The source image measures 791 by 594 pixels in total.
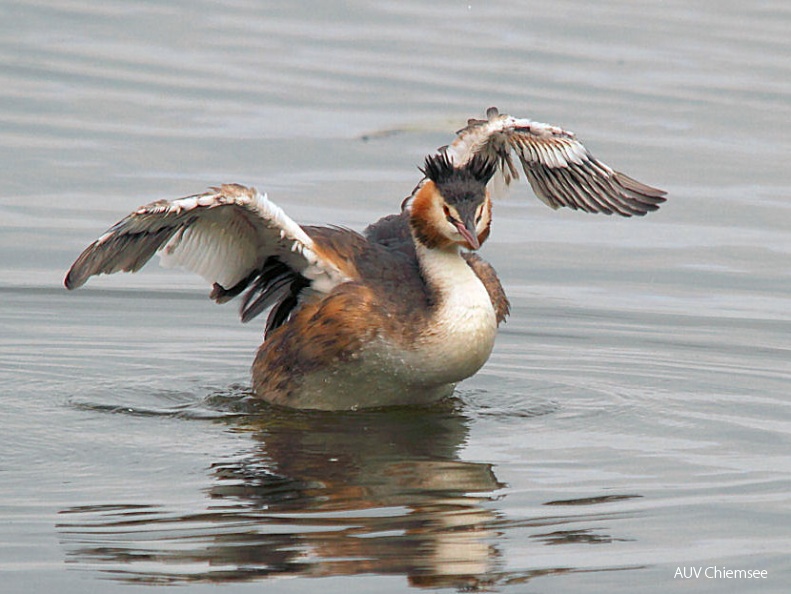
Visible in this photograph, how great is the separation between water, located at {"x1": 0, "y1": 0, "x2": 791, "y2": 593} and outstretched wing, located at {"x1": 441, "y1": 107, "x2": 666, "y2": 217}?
3.33 ft

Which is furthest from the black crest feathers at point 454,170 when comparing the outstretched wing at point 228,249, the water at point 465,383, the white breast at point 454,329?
the water at point 465,383

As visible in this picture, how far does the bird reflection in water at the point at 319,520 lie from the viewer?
671cm

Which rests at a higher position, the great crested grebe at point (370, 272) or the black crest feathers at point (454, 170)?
the black crest feathers at point (454, 170)

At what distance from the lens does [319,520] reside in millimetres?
7309

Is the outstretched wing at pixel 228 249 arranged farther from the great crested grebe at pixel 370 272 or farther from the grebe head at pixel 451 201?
the grebe head at pixel 451 201

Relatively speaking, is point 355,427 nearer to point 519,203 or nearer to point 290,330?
point 290,330

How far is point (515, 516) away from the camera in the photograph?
7.39m

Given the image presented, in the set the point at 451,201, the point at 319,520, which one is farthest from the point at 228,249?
the point at 319,520

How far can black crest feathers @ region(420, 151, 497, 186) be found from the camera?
9.12 metres

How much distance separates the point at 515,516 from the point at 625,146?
7477 millimetres

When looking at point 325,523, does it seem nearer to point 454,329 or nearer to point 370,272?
point 454,329

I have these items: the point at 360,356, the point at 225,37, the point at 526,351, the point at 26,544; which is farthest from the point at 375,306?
the point at 225,37

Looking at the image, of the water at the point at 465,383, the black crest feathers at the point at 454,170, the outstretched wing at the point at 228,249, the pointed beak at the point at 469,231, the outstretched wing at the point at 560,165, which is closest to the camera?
the water at the point at 465,383

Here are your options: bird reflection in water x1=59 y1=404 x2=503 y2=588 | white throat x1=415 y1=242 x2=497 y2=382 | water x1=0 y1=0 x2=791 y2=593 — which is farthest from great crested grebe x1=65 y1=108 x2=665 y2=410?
bird reflection in water x1=59 y1=404 x2=503 y2=588
